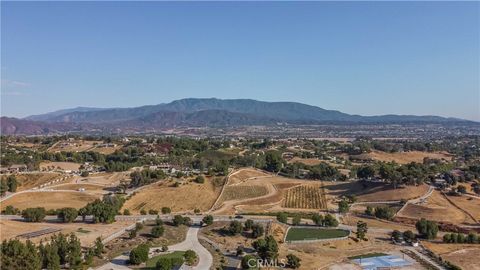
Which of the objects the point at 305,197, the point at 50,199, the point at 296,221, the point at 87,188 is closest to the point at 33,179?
the point at 87,188

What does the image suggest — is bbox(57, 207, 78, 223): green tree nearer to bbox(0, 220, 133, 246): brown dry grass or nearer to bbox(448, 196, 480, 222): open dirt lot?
bbox(0, 220, 133, 246): brown dry grass

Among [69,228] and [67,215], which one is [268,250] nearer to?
[69,228]

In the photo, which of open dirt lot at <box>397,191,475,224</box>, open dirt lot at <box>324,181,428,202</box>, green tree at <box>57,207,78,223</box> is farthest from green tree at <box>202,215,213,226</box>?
open dirt lot at <box>324,181,428,202</box>

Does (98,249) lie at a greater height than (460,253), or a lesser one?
greater

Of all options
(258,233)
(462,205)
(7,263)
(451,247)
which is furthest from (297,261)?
(462,205)

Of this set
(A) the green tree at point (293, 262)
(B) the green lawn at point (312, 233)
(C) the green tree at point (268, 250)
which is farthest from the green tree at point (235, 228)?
(A) the green tree at point (293, 262)

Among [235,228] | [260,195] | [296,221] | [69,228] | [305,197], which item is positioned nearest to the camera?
[69,228]

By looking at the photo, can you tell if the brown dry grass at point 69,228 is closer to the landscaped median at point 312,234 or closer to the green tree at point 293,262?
the landscaped median at point 312,234
